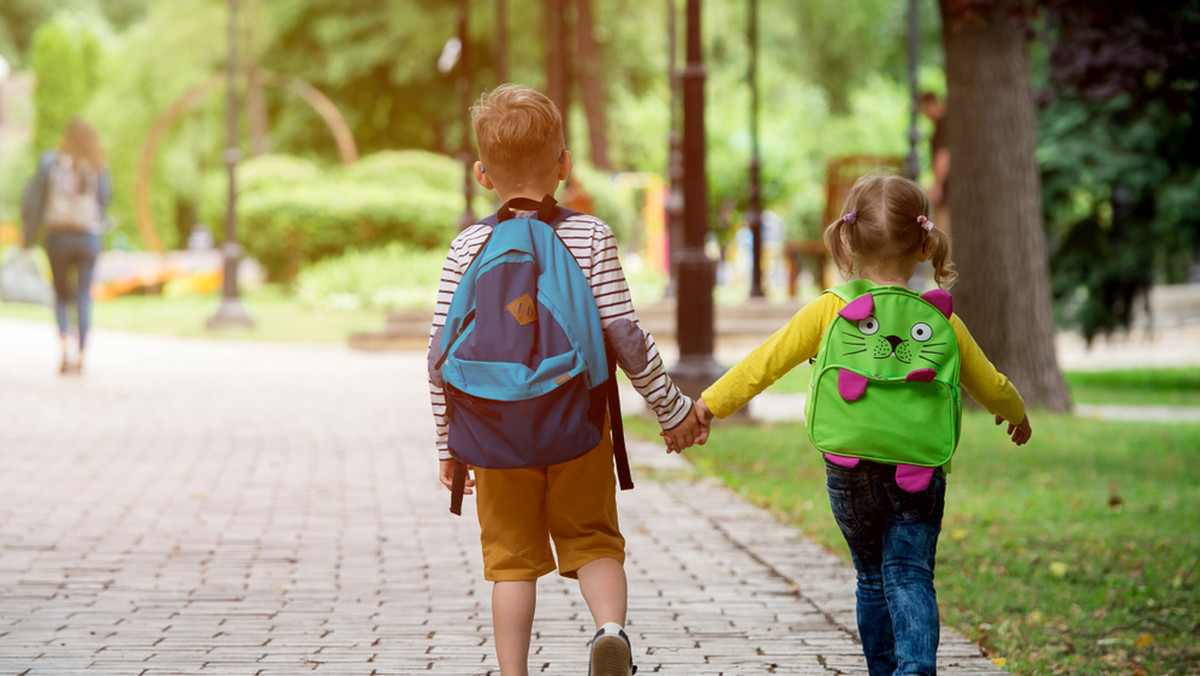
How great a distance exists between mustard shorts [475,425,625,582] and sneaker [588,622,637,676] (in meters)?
0.21

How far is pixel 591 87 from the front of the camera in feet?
92.2

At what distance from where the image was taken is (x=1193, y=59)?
31.1 feet

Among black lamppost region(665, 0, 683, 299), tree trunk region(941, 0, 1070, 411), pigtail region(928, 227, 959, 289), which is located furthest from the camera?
black lamppost region(665, 0, 683, 299)

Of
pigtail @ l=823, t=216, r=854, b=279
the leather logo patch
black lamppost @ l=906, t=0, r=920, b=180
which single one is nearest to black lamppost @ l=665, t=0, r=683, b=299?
black lamppost @ l=906, t=0, r=920, b=180

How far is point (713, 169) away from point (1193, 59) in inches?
594

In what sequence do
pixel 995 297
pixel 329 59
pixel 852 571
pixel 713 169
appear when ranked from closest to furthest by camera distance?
pixel 852 571 → pixel 995 297 → pixel 713 169 → pixel 329 59

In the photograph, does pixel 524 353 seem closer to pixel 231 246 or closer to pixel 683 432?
pixel 683 432

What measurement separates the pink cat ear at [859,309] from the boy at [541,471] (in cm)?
43

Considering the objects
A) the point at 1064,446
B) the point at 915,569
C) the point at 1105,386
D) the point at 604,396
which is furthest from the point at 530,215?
the point at 1105,386

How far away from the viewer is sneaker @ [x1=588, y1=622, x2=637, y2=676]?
3.21 m

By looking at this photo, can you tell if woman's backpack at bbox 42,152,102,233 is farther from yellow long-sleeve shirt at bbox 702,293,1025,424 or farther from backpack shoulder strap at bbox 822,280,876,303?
backpack shoulder strap at bbox 822,280,876,303

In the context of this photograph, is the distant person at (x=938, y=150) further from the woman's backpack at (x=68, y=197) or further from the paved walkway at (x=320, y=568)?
the woman's backpack at (x=68, y=197)

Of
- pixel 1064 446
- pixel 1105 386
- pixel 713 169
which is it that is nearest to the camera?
pixel 1064 446

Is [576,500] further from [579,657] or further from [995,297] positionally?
[995,297]
